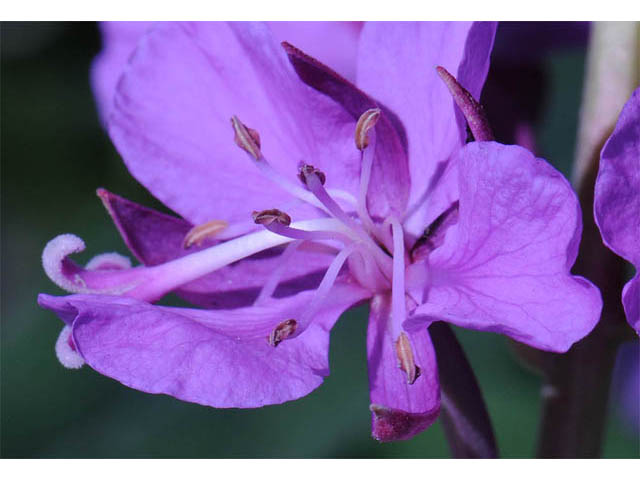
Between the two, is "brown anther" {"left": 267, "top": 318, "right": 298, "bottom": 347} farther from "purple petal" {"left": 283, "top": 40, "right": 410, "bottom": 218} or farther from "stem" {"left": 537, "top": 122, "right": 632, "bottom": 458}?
"stem" {"left": 537, "top": 122, "right": 632, "bottom": 458}

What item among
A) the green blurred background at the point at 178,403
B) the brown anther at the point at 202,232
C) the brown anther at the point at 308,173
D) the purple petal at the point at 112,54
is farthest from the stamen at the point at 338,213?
the green blurred background at the point at 178,403

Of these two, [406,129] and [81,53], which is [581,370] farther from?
[81,53]

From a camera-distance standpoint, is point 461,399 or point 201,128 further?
point 201,128

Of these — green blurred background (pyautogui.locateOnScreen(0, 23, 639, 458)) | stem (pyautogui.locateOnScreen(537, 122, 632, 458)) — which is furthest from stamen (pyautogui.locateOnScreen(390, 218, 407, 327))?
green blurred background (pyautogui.locateOnScreen(0, 23, 639, 458))

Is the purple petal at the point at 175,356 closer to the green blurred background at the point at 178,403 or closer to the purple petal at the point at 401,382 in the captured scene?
the purple petal at the point at 401,382

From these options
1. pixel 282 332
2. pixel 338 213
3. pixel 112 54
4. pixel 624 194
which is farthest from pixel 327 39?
pixel 624 194

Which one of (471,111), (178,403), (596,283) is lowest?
(178,403)

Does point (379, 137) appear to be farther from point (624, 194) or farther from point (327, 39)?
point (327, 39)
